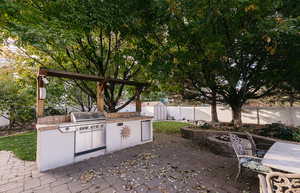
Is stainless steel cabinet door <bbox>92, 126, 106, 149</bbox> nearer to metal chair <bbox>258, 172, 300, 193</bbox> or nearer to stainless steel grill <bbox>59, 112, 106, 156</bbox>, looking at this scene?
stainless steel grill <bbox>59, 112, 106, 156</bbox>

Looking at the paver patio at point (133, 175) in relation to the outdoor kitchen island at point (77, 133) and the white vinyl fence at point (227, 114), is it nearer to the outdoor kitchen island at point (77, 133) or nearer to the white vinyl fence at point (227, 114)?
the outdoor kitchen island at point (77, 133)

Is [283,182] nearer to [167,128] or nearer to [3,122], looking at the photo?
[167,128]

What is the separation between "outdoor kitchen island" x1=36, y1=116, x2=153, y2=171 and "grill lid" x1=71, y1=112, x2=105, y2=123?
0.10 m

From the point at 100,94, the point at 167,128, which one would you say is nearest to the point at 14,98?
the point at 100,94

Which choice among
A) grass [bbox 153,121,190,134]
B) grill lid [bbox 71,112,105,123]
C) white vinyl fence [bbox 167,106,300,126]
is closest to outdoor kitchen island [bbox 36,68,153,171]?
grill lid [bbox 71,112,105,123]

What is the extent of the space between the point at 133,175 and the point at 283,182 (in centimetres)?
250

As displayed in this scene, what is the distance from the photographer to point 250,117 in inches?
357

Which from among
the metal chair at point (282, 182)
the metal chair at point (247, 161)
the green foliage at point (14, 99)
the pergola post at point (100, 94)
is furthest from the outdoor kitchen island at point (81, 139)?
the green foliage at point (14, 99)

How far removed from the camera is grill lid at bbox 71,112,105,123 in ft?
12.5

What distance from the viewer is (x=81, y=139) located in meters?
3.85

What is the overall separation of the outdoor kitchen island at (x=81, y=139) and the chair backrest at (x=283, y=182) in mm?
3908

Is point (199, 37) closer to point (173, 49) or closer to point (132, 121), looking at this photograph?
point (173, 49)

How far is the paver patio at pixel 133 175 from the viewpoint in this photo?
8.32ft

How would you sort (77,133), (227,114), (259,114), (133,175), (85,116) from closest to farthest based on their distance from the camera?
(133,175), (77,133), (85,116), (259,114), (227,114)
